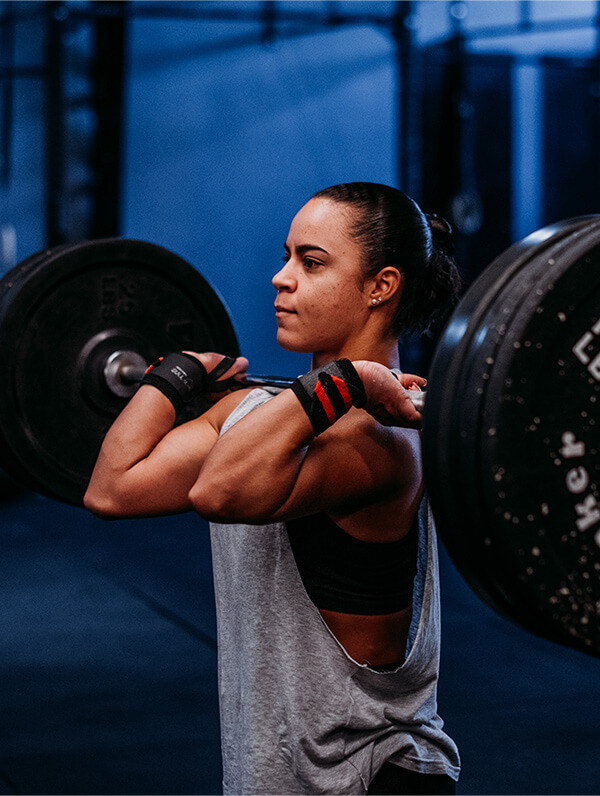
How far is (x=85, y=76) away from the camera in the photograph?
680 centimetres

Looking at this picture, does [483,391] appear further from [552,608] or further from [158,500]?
[158,500]

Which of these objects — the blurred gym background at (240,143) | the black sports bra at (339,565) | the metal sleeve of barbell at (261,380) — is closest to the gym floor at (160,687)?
the blurred gym background at (240,143)

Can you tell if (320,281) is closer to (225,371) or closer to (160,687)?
(225,371)

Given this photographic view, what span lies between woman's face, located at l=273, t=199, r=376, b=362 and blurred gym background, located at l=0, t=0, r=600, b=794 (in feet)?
9.94

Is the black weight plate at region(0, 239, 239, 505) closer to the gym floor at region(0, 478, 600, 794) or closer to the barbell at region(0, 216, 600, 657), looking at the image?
the barbell at region(0, 216, 600, 657)

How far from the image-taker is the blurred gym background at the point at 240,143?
5.38 m

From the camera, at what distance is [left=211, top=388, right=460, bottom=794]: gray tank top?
1403mm

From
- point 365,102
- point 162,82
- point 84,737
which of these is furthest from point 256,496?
point 365,102

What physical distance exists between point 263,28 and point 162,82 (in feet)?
3.08

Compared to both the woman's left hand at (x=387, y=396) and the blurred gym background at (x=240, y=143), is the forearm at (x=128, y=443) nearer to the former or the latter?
the woman's left hand at (x=387, y=396)

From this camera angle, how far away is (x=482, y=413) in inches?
40.8

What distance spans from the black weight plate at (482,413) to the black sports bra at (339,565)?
0.34 metres

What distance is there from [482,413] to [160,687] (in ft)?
9.15

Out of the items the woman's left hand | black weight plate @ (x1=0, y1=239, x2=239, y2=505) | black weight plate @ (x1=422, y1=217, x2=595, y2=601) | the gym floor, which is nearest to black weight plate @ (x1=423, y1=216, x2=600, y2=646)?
black weight plate @ (x1=422, y1=217, x2=595, y2=601)
